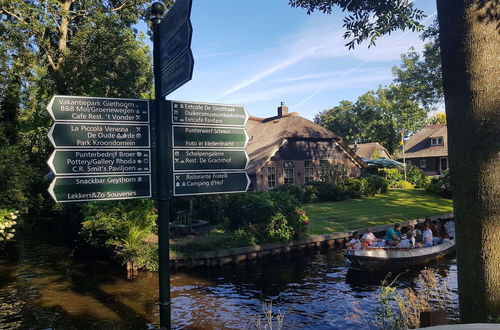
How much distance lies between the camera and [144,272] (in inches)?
597

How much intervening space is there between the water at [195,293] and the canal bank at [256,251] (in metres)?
0.46

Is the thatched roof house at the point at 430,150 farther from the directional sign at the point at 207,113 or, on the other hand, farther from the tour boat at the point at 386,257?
the directional sign at the point at 207,113

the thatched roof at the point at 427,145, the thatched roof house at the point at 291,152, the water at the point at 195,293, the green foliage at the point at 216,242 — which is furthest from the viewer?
the thatched roof at the point at 427,145

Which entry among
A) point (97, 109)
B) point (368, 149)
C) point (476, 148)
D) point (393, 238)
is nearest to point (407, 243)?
point (393, 238)

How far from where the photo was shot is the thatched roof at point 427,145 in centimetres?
5106

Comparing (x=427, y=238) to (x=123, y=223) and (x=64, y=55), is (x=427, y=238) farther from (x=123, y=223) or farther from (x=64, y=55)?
(x=64, y=55)

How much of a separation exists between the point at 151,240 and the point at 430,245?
42.1ft

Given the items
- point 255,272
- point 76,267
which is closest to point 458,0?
point 255,272

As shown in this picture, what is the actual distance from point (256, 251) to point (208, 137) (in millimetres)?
13915

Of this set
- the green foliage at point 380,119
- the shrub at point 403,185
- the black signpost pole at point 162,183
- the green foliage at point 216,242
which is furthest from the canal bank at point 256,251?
the green foliage at point 380,119

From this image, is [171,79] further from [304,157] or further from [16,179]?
[304,157]

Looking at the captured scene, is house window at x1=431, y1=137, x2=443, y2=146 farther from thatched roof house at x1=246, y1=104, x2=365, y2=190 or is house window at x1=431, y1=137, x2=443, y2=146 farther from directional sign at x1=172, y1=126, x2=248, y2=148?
directional sign at x1=172, y1=126, x2=248, y2=148

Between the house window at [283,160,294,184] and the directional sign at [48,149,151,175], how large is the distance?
95.2ft

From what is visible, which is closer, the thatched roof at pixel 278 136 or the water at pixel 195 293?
the water at pixel 195 293
